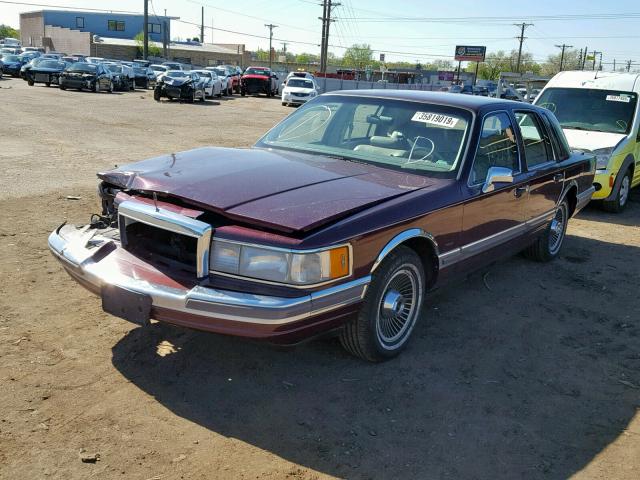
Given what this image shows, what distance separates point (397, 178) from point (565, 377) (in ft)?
5.65

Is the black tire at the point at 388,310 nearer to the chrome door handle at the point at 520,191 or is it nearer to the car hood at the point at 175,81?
the chrome door handle at the point at 520,191

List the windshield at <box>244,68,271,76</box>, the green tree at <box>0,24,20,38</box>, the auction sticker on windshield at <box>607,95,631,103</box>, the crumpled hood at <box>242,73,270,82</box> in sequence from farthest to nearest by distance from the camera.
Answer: the green tree at <box>0,24,20,38</box> → the windshield at <box>244,68,271,76</box> → the crumpled hood at <box>242,73,270,82</box> → the auction sticker on windshield at <box>607,95,631,103</box>

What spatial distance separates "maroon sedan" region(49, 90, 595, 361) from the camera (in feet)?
10.5

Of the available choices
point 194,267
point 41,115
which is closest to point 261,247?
point 194,267

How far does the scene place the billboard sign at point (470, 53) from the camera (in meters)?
79.4


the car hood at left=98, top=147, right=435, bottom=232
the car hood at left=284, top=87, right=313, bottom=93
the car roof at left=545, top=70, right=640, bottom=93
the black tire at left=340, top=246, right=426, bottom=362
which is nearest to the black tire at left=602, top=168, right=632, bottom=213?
the car roof at left=545, top=70, right=640, bottom=93

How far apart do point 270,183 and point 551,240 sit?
3.95 metres

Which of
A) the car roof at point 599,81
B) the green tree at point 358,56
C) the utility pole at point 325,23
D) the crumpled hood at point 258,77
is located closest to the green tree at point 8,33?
the green tree at point 358,56

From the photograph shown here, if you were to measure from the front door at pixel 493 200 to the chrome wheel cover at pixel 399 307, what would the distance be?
60 centimetres

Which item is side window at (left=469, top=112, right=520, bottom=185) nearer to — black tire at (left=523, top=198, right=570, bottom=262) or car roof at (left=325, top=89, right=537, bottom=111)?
car roof at (left=325, top=89, right=537, bottom=111)

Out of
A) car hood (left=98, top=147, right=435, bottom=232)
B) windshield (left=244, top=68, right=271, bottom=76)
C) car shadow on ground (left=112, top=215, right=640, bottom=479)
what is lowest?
car shadow on ground (left=112, top=215, right=640, bottom=479)

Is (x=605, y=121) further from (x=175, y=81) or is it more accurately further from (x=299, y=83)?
(x=299, y=83)

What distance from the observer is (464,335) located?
15.0 feet

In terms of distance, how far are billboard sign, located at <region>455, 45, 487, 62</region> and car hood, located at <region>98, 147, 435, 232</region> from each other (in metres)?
79.5
